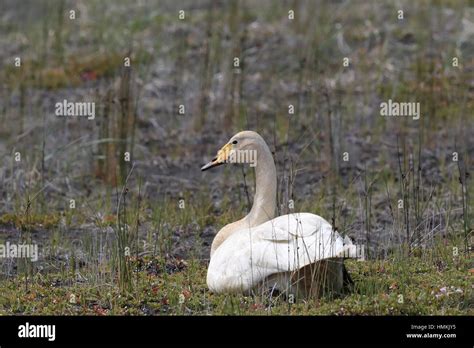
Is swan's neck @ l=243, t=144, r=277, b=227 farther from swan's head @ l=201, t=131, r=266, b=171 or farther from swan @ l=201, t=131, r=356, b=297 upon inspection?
swan @ l=201, t=131, r=356, b=297

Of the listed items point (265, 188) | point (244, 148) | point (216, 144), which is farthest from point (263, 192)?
point (216, 144)

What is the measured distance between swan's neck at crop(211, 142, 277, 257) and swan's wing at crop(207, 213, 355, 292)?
59cm

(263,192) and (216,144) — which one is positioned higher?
(216,144)

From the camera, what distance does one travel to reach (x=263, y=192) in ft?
32.8

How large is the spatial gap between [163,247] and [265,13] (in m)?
9.13

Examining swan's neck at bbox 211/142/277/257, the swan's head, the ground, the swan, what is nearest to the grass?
the ground

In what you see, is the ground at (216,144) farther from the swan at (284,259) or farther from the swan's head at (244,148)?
the swan's head at (244,148)

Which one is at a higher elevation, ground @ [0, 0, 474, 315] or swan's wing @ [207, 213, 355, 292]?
ground @ [0, 0, 474, 315]

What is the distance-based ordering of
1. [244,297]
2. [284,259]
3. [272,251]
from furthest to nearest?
[244,297], [272,251], [284,259]

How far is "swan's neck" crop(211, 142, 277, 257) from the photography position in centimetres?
1000

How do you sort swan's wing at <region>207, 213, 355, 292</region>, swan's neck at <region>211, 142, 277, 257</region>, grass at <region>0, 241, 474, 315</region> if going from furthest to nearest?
swan's neck at <region>211, 142, 277, 257</region> → grass at <region>0, 241, 474, 315</region> → swan's wing at <region>207, 213, 355, 292</region>

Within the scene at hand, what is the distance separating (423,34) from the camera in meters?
17.7

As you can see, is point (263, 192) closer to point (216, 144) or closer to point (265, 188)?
point (265, 188)

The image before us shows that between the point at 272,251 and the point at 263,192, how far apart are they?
1.23 meters
